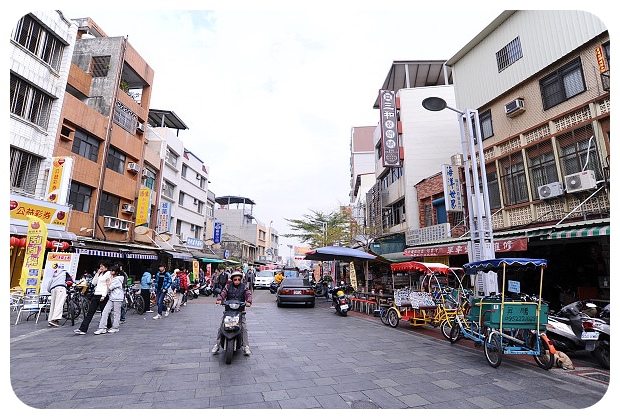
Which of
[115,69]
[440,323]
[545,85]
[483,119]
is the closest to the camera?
[440,323]

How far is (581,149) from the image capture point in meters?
9.67

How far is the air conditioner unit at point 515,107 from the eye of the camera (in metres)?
11.8

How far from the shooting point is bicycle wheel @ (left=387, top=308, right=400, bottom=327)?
10016 millimetres

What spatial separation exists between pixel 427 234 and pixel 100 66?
70.9 ft

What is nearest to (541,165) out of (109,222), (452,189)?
(452,189)

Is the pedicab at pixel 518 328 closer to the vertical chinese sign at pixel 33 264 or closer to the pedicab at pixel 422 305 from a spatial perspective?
the pedicab at pixel 422 305

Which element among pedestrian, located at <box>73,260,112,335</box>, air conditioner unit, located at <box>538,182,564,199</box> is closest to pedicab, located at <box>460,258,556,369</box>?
air conditioner unit, located at <box>538,182,564,199</box>

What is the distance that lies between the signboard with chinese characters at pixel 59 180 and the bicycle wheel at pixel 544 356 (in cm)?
1662

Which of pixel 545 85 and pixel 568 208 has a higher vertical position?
pixel 545 85

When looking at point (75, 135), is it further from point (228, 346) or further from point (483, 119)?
point (483, 119)

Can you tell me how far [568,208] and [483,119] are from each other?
5615 mm

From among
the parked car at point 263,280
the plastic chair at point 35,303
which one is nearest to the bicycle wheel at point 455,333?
the plastic chair at point 35,303

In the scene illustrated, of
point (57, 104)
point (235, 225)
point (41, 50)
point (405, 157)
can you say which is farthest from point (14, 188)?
point (235, 225)

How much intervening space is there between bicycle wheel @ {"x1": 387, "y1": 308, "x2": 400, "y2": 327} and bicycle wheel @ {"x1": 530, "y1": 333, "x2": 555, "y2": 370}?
456cm
